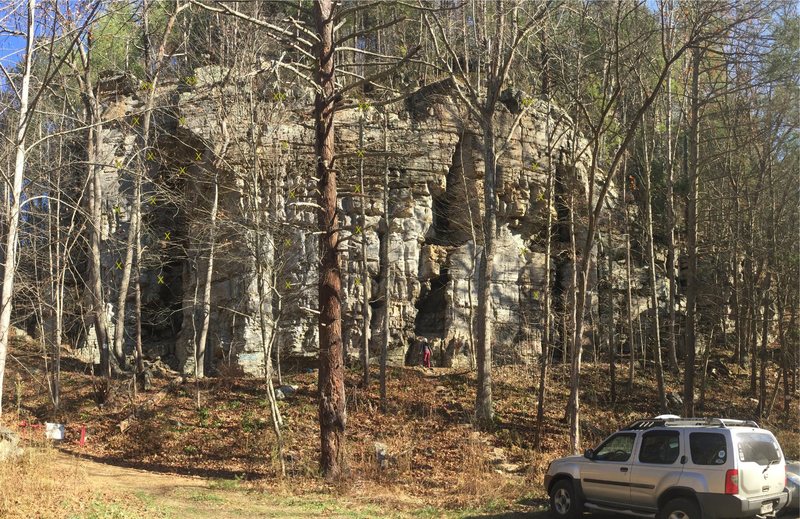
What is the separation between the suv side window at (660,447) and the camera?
8511 mm

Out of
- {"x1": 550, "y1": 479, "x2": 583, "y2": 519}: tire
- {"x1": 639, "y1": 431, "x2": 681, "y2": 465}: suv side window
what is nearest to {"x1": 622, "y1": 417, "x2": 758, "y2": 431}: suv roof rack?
{"x1": 639, "y1": 431, "x2": 681, "y2": 465}: suv side window

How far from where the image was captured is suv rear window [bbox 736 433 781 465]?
25.8 ft

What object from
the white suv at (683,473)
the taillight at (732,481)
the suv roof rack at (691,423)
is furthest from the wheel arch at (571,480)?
the taillight at (732,481)

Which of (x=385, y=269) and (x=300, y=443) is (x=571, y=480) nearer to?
(x=300, y=443)

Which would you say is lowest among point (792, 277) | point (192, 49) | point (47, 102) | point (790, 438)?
point (790, 438)

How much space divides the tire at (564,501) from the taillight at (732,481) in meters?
2.41

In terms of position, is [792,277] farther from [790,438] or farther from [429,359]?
[429,359]

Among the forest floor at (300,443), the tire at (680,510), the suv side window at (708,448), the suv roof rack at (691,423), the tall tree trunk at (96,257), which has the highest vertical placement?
the tall tree trunk at (96,257)

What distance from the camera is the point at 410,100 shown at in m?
25.5

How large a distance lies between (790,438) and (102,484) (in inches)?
666

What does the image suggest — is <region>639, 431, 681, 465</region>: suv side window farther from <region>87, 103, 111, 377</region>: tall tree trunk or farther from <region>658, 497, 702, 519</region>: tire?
<region>87, 103, 111, 377</region>: tall tree trunk

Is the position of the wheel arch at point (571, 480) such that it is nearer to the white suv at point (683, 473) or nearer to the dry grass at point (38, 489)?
the white suv at point (683, 473)

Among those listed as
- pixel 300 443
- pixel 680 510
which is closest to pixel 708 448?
pixel 680 510

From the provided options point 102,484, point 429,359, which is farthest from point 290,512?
point 429,359
